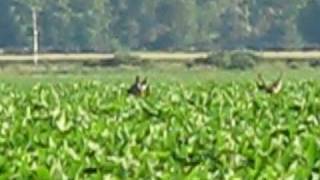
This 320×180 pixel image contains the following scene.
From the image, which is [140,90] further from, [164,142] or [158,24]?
[158,24]

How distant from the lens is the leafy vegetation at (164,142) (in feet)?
41.2

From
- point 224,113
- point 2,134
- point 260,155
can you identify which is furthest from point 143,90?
point 260,155

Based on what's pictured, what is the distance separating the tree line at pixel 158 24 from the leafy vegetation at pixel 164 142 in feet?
336

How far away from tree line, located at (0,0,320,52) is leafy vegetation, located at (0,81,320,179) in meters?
103

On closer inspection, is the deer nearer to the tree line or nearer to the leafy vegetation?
the leafy vegetation

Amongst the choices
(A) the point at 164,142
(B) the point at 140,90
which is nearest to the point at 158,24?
(B) the point at 140,90

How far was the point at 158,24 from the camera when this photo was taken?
433 feet

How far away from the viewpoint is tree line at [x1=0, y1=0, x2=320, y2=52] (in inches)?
5074

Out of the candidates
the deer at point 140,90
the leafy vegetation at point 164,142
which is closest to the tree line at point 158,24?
the deer at point 140,90

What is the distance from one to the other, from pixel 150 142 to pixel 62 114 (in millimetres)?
4641

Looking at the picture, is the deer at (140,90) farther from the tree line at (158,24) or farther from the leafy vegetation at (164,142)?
the tree line at (158,24)

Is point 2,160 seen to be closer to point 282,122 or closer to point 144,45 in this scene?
point 282,122

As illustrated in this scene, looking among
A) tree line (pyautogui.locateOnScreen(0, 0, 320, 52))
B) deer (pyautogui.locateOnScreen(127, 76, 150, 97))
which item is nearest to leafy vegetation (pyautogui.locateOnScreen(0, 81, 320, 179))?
deer (pyautogui.locateOnScreen(127, 76, 150, 97))

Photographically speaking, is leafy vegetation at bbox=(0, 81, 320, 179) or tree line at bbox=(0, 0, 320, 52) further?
tree line at bbox=(0, 0, 320, 52)
